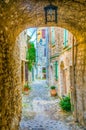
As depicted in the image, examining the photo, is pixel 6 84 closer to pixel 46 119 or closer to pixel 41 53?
pixel 46 119

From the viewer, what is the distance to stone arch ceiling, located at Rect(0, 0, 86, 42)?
533cm

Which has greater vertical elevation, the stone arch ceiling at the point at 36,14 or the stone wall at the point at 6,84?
the stone arch ceiling at the point at 36,14

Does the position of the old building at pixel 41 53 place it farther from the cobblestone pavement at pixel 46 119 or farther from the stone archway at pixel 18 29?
the stone archway at pixel 18 29

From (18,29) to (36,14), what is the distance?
31.5 inches

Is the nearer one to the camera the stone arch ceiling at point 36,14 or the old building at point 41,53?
the stone arch ceiling at point 36,14

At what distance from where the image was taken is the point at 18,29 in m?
7.02

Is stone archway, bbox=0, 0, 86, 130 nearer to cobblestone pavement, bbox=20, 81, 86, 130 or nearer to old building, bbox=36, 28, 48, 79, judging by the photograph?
cobblestone pavement, bbox=20, 81, 86, 130

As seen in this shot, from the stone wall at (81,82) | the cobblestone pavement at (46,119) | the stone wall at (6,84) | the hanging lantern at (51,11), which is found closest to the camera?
the stone wall at (6,84)

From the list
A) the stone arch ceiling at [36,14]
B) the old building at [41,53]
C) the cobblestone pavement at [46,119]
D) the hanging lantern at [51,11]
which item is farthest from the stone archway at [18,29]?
the old building at [41,53]

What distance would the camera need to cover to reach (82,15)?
624 cm

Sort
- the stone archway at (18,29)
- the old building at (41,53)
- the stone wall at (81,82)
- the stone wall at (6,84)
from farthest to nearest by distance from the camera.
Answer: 1. the old building at (41,53)
2. the stone wall at (81,82)
3. the stone archway at (18,29)
4. the stone wall at (6,84)

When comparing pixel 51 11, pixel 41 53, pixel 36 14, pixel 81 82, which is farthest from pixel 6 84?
pixel 41 53

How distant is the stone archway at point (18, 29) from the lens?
194 inches

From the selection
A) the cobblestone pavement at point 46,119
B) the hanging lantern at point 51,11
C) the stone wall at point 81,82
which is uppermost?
the hanging lantern at point 51,11
